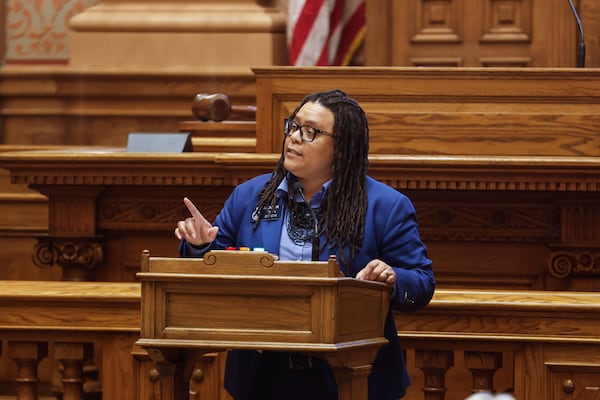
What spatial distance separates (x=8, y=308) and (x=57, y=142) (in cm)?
396

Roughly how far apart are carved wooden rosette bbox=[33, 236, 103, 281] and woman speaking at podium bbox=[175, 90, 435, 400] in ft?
5.97

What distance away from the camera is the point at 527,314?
3250mm

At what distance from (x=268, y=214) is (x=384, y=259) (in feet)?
0.96

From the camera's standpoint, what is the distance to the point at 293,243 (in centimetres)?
289

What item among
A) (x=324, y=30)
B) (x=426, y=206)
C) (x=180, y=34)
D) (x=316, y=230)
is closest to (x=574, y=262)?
(x=426, y=206)

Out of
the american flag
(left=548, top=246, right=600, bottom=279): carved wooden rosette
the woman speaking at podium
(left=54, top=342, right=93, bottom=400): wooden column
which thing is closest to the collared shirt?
the woman speaking at podium

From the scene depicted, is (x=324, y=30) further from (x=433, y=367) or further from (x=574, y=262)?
(x=433, y=367)

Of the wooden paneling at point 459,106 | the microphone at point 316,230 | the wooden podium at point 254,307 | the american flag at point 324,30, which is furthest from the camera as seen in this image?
the american flag at point 324,30

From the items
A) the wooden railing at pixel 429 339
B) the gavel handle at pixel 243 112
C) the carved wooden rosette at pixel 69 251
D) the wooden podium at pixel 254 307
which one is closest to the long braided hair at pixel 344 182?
the wooden podium at pixel 254 307

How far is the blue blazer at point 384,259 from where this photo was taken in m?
2.81

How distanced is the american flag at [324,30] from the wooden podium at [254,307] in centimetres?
440

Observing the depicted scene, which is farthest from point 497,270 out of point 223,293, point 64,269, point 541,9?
point 541,9

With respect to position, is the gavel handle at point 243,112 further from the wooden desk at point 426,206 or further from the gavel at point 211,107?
the wooden desk at point 426,206

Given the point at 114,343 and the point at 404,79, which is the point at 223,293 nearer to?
the point at 114,343
